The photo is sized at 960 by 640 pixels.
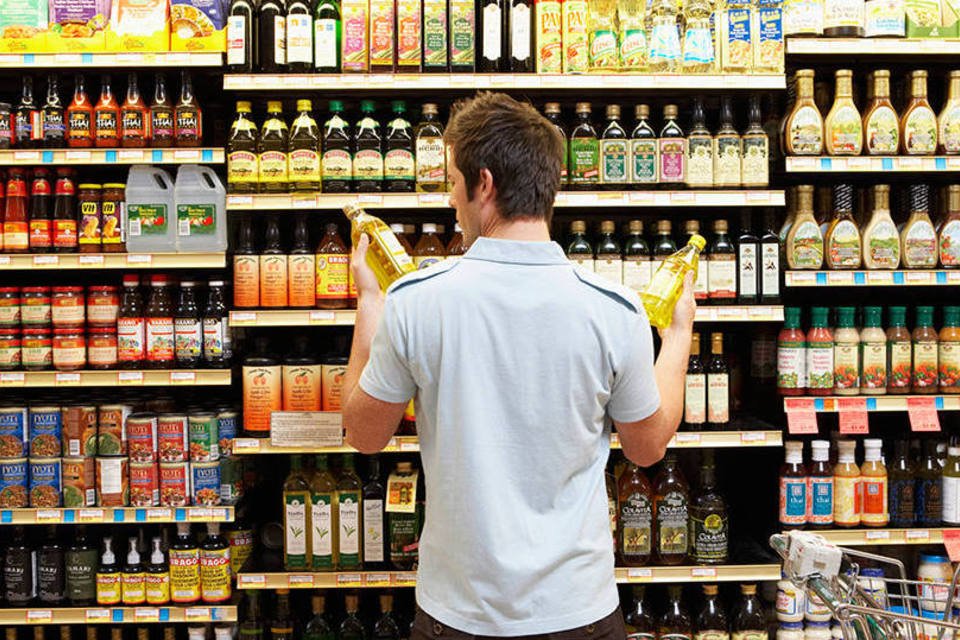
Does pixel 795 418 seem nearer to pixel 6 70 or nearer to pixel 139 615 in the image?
pixel 139 615

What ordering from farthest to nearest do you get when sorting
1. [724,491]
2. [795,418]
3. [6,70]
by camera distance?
[724,491] < [6,70] < [795,418]

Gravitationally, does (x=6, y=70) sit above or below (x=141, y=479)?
above

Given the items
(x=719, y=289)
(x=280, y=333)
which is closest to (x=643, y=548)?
(x=719, y=289)

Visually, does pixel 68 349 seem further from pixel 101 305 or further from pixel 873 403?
pixel 873 403

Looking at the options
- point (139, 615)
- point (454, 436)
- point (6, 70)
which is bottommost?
point (139, 615)

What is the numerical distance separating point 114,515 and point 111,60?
58.5 inches

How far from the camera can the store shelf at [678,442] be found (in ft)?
10.2

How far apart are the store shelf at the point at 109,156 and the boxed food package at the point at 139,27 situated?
13.5 inches

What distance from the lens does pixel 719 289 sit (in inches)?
125

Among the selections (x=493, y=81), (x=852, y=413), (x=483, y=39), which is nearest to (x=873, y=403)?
(x=852, y=413)

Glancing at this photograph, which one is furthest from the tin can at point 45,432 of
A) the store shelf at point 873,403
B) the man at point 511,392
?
the store shelf at point 873,403

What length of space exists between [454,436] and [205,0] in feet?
7.36

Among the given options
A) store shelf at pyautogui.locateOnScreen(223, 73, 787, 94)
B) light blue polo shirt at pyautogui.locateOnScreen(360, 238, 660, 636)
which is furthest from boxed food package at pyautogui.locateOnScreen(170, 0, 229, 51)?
light blue polo shirt at pyautogui.locateOnScreen(360, 238, 660, 636)

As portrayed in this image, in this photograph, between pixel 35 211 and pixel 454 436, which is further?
pixel 35 211
